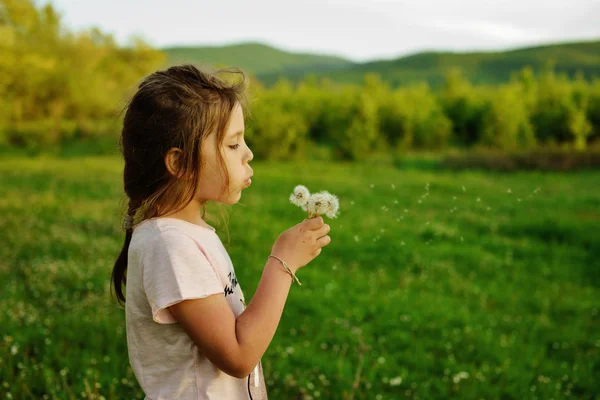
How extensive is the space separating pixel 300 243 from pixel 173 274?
0.35m

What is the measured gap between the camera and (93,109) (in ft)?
91.1

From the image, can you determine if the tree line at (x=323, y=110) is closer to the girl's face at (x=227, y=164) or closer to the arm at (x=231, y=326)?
the girl's face at (x=227, y=164)

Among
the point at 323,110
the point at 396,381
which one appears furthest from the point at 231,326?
the point at 323,110

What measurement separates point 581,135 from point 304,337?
831 inches

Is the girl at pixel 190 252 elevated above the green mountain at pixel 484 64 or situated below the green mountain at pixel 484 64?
below

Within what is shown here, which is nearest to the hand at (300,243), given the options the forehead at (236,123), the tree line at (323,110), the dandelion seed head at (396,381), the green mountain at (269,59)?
the forehead at (236,123)

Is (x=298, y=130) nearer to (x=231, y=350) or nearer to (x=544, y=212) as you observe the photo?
(x=544, y=212)

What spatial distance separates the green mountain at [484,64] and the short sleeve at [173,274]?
7580cm

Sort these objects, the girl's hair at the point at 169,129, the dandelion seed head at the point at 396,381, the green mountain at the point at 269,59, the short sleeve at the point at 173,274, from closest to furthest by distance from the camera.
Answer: the short sleeve at the point at 173,274, the girl's hair at the point at 169,129, the dandelion seed head at the point at 396,381, the green mountain at the point at 269,59

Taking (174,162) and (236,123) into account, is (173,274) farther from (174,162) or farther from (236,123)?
(236,123)

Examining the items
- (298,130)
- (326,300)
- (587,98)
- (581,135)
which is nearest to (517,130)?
(581,135)

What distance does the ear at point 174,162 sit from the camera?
60.1 inches

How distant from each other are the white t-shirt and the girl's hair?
0.30 feet

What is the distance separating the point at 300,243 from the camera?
1.53m
